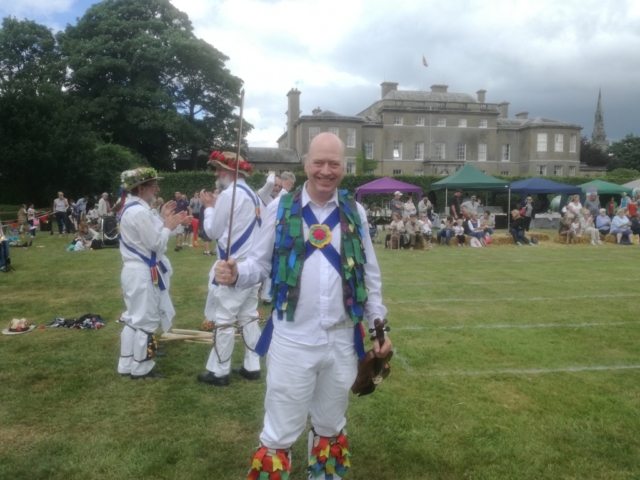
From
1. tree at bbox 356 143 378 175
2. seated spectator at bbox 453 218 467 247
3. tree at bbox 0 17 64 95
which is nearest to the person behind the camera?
seated spectator at bbox 453 218 467 247

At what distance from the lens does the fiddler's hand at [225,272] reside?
2854 mm

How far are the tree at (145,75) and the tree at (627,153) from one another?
60.6m

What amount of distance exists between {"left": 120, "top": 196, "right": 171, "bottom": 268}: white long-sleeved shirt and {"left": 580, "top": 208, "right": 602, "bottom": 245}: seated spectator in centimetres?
1825

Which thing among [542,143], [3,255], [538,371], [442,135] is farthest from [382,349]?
[542,143]

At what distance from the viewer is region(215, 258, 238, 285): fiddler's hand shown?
112 inches

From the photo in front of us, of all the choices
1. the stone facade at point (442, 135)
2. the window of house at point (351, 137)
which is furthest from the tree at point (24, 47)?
the window of house at point (351, 137)

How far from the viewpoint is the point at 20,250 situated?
17.5m

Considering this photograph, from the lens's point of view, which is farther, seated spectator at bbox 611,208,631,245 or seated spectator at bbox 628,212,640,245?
seated spectator at bbox 628,212,640,245

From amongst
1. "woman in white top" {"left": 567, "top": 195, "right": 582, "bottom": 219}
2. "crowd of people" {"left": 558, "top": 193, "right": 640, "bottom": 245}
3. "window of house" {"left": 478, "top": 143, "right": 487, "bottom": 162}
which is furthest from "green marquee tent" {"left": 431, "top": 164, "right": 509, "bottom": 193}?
"window of house" {"left": 478, "top": 143, "right": 487, "bottom": 162}

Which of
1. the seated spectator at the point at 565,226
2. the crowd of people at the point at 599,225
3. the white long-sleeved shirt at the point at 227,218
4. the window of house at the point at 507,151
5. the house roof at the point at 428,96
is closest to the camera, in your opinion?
the white long-sleeved shirt at the point at 227,218

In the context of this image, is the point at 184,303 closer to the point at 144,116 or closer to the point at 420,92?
the point at 144,116

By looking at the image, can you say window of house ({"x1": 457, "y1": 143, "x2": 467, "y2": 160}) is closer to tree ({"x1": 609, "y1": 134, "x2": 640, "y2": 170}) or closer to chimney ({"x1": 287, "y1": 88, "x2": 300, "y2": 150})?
chimney ({"x1": 287, "y1": 88, "x2": 300, "y2": 150})

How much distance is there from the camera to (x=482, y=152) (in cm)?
6391

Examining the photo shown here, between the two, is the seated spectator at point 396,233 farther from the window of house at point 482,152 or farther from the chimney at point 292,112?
the window of house at point 482,152
